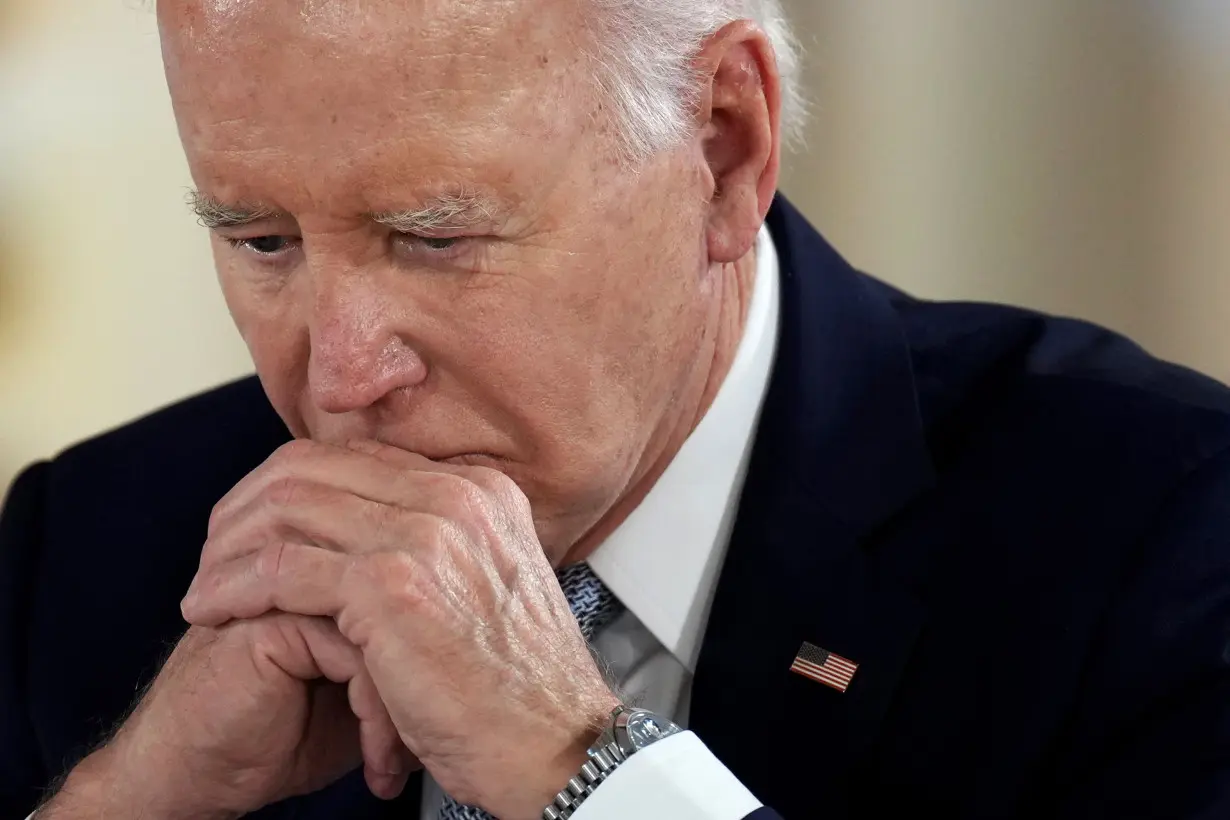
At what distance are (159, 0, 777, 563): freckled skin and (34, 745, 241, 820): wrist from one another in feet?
1.13

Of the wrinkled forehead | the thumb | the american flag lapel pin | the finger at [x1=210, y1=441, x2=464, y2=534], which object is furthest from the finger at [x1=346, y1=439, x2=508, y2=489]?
the american flag lapel pin

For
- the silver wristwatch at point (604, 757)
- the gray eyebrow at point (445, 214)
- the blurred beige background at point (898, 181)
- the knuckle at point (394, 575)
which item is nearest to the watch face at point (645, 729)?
the silver wristwatch at point (604, 757)

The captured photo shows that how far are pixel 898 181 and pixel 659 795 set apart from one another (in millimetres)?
1579

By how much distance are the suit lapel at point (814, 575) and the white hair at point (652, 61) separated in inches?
13.4

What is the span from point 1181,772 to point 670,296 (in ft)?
1.89

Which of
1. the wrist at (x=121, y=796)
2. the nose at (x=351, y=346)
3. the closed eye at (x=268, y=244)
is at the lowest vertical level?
the wrist at (x=121, y=796)

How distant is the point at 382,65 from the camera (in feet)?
3.57

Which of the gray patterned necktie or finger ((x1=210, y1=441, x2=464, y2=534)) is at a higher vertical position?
finger ((x1=210, y1=441, x2=464, y2=534))

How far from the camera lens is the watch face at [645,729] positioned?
1.10 m

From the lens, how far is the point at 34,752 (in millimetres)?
1626

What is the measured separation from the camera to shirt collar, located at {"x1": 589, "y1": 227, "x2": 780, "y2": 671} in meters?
1.43

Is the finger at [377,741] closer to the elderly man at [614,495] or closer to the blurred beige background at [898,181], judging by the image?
the elderly man at [614,495]

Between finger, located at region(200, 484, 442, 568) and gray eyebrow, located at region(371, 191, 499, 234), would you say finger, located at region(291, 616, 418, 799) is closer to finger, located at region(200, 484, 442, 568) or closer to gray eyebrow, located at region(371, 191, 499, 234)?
finger, located at region(200, 484, 442, 568)

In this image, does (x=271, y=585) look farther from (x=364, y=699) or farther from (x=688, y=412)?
(x=688, y=412)
